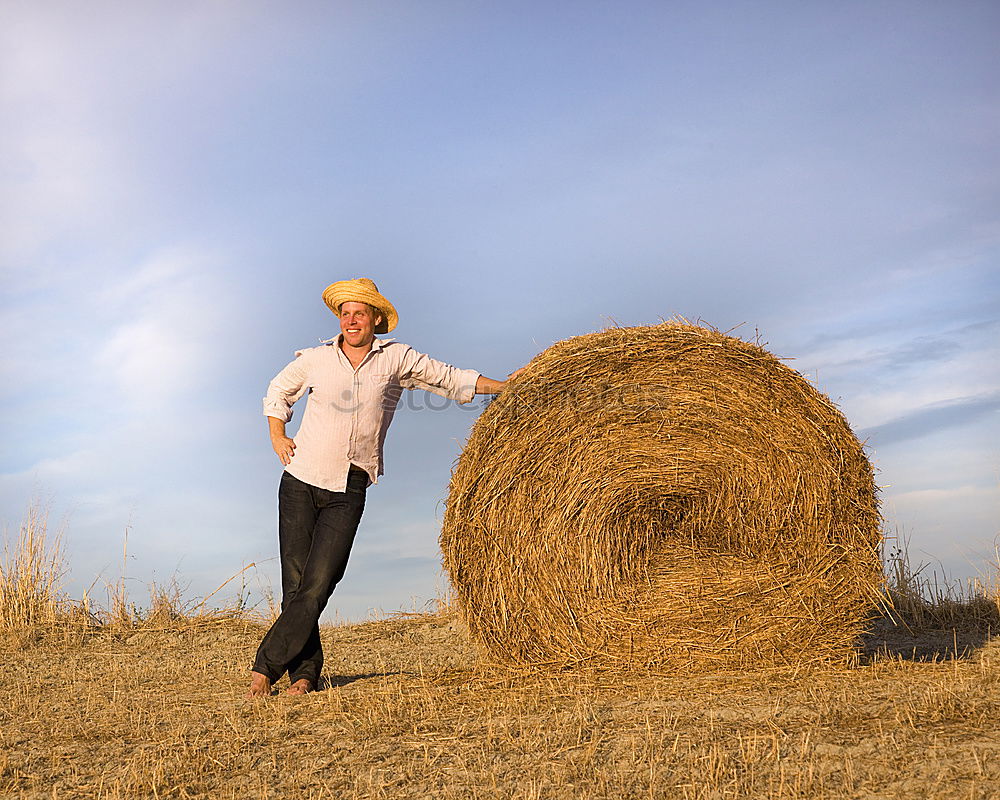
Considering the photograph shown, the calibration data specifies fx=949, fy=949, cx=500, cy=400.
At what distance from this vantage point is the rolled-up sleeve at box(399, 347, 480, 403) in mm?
5652

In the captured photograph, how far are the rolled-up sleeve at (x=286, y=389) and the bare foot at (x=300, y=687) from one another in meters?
1.56

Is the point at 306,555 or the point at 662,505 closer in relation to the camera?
the point at 662,505

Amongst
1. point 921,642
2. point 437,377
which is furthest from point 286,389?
point 921,642

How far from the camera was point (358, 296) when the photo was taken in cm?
568

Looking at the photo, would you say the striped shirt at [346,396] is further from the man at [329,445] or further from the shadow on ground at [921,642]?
the shadow on ground at [921,642]

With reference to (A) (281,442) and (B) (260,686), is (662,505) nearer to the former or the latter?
(A) (281,442)

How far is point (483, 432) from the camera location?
213 inches

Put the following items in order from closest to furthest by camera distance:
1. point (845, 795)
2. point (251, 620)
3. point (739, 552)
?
point (845, 795)
point (739, 552)
point (251, 620)

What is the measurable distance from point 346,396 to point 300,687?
1.73 meters

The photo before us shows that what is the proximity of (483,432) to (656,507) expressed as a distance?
1119 millimetres

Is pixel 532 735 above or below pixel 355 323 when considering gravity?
below

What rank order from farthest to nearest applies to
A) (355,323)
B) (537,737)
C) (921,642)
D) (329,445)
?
(921,642), (355,323), (329,445), (537,737)

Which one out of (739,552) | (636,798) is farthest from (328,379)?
(636,798)

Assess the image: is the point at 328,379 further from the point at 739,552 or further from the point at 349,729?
the point at 739,552
